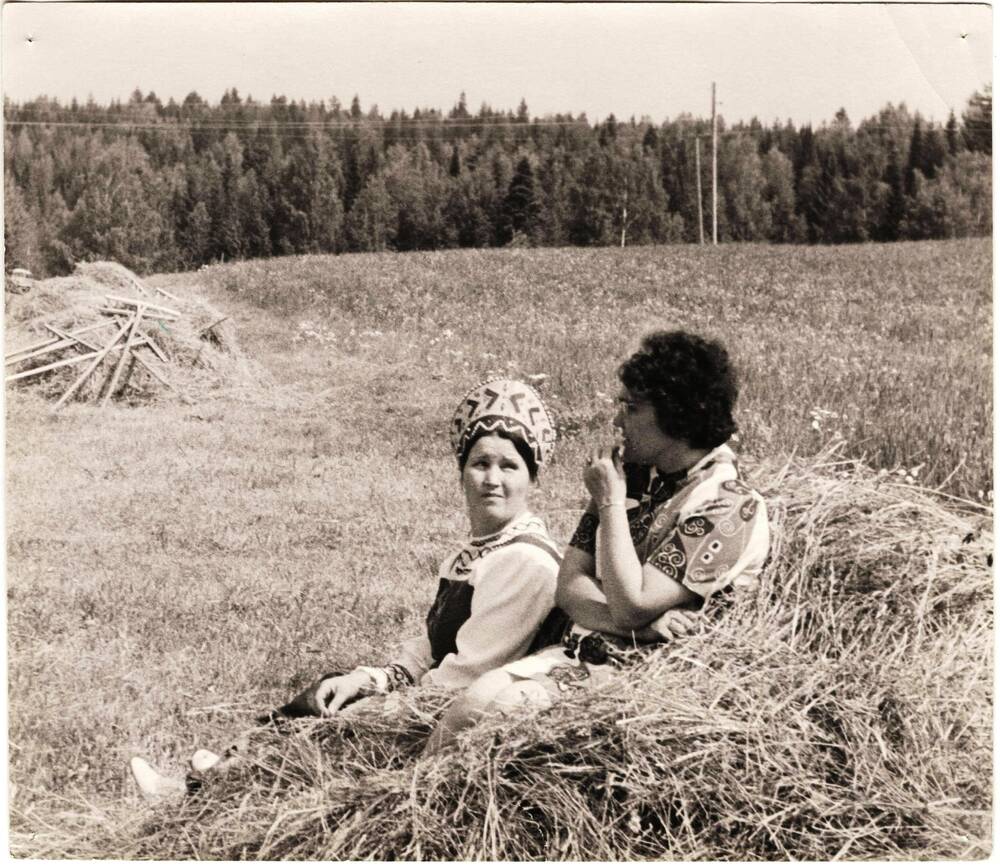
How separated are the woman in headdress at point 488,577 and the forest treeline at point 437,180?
1741 mm

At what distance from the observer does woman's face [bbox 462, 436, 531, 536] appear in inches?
135

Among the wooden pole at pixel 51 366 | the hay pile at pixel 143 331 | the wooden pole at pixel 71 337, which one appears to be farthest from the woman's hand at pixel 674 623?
the wooden pole at pixel 71 337

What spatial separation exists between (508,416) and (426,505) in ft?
7.89

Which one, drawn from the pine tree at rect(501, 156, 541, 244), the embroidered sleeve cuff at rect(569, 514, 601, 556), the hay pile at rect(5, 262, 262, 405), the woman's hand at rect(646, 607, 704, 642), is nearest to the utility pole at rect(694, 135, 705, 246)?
the pine tree at rect(501, 156, 541, 244)

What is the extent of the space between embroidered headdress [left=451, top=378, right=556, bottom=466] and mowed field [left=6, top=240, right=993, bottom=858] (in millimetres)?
727

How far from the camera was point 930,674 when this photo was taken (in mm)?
3521

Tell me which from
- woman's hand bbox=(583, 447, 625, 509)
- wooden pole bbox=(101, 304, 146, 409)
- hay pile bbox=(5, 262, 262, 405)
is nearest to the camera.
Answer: woman's hand bbox=(583, 447, 625, 509)

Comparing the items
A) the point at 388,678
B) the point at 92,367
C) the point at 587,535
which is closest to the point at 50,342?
the point at 92,367

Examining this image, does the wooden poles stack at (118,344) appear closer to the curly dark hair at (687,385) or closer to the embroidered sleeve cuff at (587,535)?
the embroidered sleeve cuff at (587,535)

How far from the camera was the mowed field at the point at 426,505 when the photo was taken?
3.46 meters

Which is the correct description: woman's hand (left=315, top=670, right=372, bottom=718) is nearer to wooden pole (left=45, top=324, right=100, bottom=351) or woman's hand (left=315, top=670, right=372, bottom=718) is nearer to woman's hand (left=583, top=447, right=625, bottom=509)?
woman's hand (left=583, top=447, right=625, bottom=509)

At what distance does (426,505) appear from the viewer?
5.79 meters

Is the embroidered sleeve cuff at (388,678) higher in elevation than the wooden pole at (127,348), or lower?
lower

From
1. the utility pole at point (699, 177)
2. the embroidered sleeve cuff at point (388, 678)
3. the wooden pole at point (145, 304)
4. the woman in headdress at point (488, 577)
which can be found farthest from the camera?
the wooden pole at point (145, 304)
